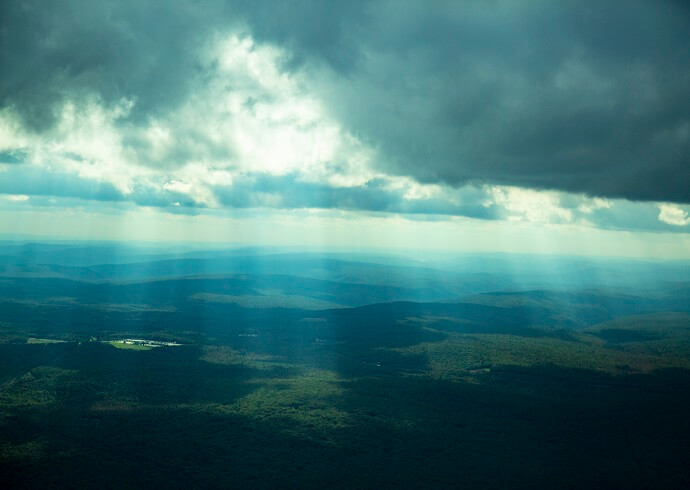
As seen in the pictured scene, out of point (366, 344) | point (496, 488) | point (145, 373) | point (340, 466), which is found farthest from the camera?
point (366, 344)

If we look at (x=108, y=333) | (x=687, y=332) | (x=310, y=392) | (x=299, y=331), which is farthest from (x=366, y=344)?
(x=687, y=332)

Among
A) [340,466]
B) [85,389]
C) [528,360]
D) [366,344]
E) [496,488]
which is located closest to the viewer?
[496,488]

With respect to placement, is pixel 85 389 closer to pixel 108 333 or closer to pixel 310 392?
pixel 310 392

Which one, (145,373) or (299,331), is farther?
(299,331)

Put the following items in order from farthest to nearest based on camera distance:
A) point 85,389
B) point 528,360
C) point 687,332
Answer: point 687,332, point 528,360, point 85,389

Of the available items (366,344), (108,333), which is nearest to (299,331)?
(366,344)

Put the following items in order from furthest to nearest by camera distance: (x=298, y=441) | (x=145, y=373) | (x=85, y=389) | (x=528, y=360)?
(x=528, y=360)
(x=145, y=373)
(x=85, y=389)
(x=298, y=441)

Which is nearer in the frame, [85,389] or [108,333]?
[85,389]

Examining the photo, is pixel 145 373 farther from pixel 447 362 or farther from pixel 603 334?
pixel 603 334

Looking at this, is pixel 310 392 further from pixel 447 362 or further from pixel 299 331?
pixel 299 331
